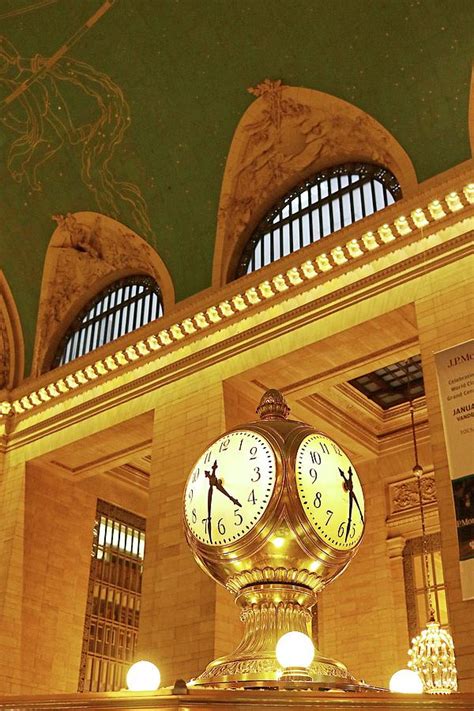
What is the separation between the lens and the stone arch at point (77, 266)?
13422 mm

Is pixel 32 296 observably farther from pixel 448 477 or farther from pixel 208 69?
pixel 448 477

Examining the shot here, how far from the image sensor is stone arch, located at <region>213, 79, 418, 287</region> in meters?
11.1

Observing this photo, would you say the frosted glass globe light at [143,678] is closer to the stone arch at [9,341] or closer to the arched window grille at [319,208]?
the arched window grille at [319,208]

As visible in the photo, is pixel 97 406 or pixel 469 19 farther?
pixel 97 406

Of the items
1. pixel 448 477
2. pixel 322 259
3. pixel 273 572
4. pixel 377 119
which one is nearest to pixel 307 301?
pixel 322 259

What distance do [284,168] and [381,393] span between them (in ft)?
13.3

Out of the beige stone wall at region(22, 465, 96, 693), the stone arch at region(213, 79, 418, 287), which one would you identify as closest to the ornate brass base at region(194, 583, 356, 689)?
the stone arch at region(213, 79, 418, 287)

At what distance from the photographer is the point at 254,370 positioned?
35.7 feet

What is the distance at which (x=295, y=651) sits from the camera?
134 cm

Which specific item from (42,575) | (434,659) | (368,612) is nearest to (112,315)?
(42,575)

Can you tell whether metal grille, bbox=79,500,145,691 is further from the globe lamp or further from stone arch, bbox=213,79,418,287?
the globe lamp

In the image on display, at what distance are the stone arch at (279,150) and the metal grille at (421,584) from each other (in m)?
5.08

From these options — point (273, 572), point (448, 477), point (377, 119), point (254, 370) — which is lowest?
point (273, 572)

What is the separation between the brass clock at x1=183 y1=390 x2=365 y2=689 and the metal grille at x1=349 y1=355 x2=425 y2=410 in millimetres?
11241
